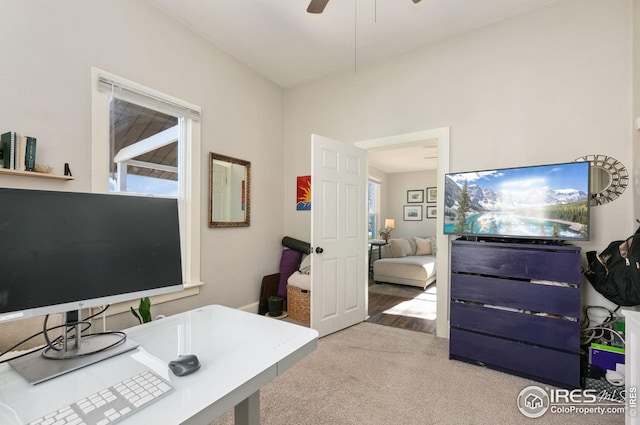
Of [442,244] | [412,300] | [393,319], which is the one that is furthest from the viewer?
[412,300]

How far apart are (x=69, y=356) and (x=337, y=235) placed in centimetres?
248

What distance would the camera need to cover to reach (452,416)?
179 centimetres

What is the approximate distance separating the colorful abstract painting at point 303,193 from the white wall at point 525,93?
0.83 m

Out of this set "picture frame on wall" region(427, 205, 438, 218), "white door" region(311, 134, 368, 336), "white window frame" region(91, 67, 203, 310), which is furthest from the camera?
"picture frame on wall" region(427, 205, 438, 218)

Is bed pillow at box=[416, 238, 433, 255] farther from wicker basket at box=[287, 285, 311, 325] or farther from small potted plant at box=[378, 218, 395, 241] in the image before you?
wicker basket at box=[287, 285, 311, 325]

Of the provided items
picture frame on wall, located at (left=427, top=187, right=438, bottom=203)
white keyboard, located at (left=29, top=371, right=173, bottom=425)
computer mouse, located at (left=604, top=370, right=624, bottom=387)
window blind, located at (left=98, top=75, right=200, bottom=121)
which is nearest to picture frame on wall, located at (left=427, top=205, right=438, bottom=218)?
picture frame on wall, located at (left=427, top=187, right=438, bottom=203)

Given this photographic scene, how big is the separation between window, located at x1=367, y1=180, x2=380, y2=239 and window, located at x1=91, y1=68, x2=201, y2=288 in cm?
558

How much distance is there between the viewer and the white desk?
2.36 ft

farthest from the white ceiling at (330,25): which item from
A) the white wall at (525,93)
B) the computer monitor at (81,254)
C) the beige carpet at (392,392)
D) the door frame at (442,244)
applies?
the beige carpet at (392,392)

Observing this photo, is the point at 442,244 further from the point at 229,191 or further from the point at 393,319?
the point at 229,191

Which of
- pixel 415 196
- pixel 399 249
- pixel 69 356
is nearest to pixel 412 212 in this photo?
pixel 415 196

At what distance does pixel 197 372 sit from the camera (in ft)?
2.92

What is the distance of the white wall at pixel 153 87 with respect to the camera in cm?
190

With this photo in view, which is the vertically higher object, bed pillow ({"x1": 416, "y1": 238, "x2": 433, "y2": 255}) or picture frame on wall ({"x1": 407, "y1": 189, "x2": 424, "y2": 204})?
picture frame on wall ({"x1": 407, "y1": 189, "x2": 424, "y2": 204})
